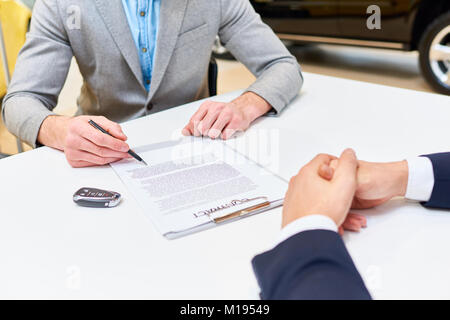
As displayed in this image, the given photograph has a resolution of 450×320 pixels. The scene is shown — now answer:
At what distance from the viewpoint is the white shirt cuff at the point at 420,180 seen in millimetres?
728

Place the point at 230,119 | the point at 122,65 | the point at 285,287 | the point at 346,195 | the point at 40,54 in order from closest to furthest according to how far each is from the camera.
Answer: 1. the point at 285,287
2. the point at 346,195
3. the point at 230,119
4. the point at 40,54
5. the point at 122,65

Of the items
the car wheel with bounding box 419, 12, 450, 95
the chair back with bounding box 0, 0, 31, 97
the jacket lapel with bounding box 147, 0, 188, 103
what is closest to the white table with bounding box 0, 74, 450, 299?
the jacket lapel with bounding box 147, 0, 188, 103

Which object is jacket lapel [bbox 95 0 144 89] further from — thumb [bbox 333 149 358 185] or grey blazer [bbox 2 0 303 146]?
thumb [bbox 333 149 358 185]

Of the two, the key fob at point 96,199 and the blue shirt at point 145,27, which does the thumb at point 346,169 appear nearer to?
the key fob at point 96,199

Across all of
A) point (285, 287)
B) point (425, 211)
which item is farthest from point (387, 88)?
point (285, 287)

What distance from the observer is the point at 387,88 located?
128cm

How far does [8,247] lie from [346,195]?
50cm

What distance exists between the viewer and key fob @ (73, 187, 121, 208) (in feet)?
2.43

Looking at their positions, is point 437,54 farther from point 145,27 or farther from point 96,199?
point 96,199

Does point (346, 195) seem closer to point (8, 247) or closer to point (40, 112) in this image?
point (8, 247)

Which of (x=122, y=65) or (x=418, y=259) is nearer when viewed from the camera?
(x=418, y=259)

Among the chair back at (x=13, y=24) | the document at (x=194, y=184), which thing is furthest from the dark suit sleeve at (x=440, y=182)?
the chair back at (x=13, y=24)

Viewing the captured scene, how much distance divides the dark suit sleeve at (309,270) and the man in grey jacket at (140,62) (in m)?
0.48

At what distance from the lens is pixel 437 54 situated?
2.97 meters
